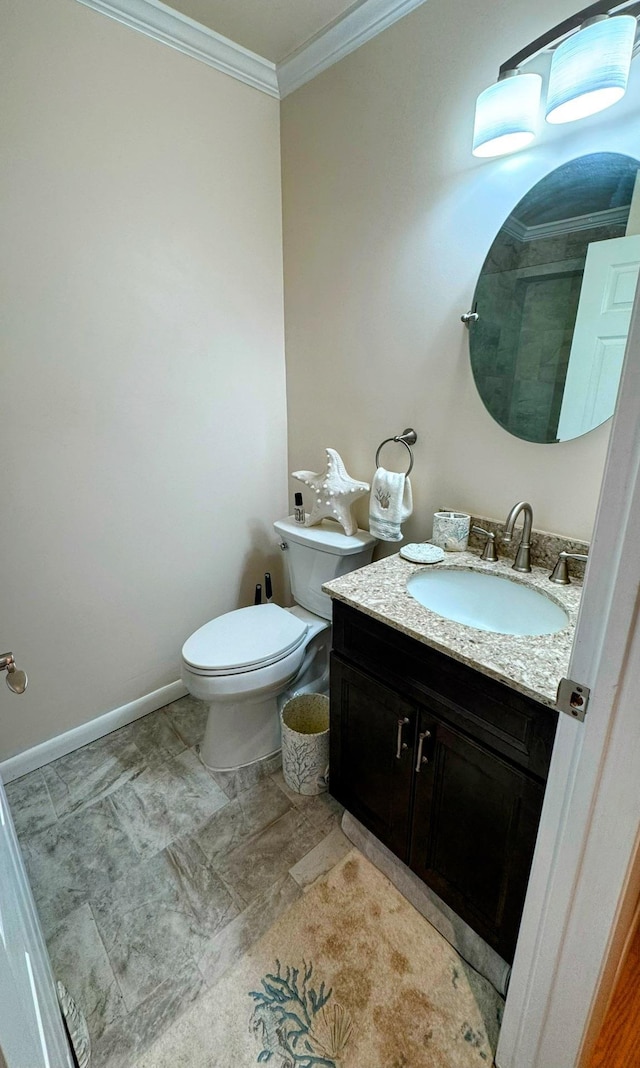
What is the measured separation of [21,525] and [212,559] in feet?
2.39

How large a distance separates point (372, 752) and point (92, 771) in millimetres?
1106

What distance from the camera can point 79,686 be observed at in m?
1.77

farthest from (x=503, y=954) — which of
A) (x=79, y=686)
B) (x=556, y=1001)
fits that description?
(x=79, y=686)

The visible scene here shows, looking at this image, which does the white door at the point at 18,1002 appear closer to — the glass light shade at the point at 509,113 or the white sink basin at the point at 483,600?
the white sink basin at the point at 483,600

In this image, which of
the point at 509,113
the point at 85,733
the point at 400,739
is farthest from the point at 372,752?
the point at 509,113

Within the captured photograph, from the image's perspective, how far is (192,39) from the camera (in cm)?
150

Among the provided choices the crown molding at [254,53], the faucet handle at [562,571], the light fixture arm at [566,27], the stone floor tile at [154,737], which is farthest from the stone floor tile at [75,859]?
the crown molding at [254,53]

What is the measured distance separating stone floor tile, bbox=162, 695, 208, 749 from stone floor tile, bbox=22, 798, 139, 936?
37 cm

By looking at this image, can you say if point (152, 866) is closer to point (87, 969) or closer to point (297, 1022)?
point (87, 969)

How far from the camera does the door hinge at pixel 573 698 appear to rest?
643 mm

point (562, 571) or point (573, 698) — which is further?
point (562, 571)

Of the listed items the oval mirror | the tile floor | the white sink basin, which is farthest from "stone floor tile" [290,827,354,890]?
the oval mirror

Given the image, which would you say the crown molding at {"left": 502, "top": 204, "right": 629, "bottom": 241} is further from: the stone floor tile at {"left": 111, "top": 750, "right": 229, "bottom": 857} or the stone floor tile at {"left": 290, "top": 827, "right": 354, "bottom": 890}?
the stone floor tile at {"left": 111, "top": 750, "right": 229, "bottom": 857}

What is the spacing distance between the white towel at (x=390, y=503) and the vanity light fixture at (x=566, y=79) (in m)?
0.89
